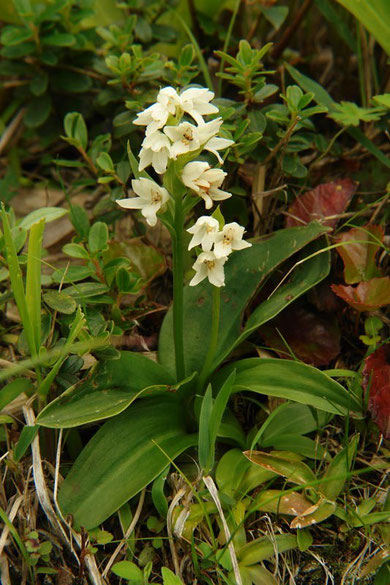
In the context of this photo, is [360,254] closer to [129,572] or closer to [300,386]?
[300,386]

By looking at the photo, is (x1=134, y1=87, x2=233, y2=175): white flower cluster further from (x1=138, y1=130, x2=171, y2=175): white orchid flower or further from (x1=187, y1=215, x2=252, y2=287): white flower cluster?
(x1=187, y1=215, x2=252, y2=287): white flower cluster

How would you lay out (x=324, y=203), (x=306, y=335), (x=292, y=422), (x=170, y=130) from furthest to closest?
1. (x=324, y=203)
2. (x=306, y=335)
3. (x=292, y=422)
4. (x=170, y=130)

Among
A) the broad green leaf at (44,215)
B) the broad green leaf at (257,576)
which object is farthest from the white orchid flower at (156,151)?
the broad green leaf at (257,576)

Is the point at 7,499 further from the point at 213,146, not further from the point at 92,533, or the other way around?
the point at 213,146

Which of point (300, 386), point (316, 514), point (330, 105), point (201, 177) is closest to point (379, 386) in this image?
point (300, 386)

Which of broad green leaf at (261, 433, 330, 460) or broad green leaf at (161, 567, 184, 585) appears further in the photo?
broad green leaf at (261, 433, 330, 460)

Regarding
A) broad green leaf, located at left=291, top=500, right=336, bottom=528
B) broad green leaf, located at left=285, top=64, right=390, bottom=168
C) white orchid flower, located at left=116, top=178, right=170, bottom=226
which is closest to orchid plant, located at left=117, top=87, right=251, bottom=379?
white orchid flower, located at left=116, top=178, right=170, bottom=226
